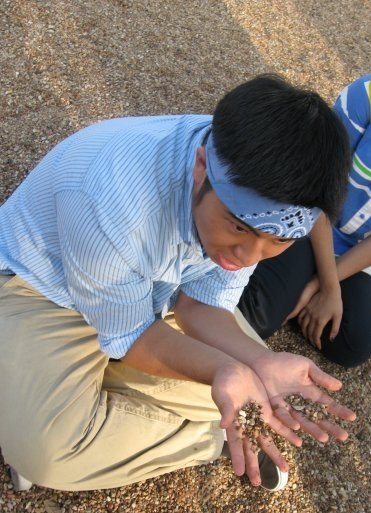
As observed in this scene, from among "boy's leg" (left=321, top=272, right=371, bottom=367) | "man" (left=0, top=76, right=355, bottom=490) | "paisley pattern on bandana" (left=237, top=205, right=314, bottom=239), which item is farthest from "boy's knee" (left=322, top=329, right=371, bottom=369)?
"paisley pattern on bandana" (left=237, top=205, right=314, bottom=239)

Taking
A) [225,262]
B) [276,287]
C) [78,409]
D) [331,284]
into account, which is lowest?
[78,409]

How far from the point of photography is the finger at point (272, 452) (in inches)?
52.8

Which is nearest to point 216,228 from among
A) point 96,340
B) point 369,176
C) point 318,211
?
point 318,211

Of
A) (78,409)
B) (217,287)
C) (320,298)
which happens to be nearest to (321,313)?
(320,298)

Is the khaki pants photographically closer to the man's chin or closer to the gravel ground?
the gravel ground

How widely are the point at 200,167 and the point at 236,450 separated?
606 millimetres

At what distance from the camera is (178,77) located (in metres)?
3.04

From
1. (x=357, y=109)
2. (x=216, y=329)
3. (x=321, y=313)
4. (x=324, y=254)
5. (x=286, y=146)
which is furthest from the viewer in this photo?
(x=321, y=313)

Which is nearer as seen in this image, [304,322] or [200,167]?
[200,167]

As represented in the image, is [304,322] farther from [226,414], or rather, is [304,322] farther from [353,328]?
[226,414]

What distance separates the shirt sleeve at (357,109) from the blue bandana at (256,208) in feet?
2.73

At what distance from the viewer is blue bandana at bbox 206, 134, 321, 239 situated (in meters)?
1.11

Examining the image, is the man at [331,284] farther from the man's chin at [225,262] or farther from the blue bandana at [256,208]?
the blue bandana at [256,208]

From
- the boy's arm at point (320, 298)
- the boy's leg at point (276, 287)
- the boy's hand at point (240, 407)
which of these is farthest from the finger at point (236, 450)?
the boy's arm at point (320, 298)
